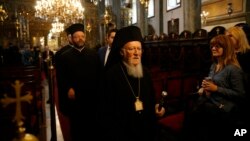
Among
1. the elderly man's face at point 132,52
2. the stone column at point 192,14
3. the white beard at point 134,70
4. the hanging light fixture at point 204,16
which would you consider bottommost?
the white beard at point 134,70

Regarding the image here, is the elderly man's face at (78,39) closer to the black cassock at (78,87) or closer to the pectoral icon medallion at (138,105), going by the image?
the black cassock at (78,87)

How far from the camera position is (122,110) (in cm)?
249

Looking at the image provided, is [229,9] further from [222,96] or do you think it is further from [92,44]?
[92,44]

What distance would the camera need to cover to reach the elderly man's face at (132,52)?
2.53 m

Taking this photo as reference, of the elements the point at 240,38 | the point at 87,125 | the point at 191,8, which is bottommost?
the point at 87,125

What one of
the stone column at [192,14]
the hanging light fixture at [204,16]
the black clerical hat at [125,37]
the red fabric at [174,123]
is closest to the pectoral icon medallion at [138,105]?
the black clerical hat at [125,37]

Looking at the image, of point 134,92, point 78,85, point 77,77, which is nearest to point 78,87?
point 78,85

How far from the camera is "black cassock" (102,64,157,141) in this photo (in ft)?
8.11

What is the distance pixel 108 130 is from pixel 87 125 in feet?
6.38

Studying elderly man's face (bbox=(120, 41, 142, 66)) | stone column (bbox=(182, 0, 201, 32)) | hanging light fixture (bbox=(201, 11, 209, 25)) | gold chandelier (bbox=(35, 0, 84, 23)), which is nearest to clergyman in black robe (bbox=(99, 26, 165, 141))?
elderly man's face (bbox=(120, 41, 142, 66))

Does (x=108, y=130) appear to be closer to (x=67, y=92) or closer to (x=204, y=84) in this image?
(x=204, y=84)

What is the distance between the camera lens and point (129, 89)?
2.54 meters

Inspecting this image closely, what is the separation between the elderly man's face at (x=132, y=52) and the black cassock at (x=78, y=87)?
1.86 metres

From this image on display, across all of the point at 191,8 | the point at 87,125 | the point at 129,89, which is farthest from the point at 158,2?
the point at 129,89
